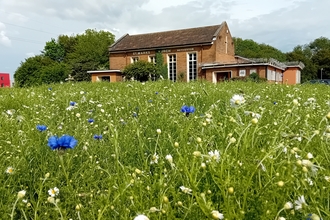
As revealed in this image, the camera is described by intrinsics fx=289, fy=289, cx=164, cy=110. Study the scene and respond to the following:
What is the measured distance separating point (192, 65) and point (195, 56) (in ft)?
3.18

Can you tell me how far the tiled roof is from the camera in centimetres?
2827

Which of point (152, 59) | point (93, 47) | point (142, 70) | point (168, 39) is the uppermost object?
point (93, 47)

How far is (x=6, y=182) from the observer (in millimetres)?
1687

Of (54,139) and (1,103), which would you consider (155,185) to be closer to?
(54,139)

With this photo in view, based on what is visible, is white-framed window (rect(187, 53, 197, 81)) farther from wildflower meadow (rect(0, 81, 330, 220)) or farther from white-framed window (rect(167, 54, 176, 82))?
wildflower meadow (rect(0, 81, 330, 220))

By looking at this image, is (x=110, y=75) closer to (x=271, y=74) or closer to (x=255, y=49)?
(x=271, y=74)

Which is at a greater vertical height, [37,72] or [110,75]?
[37,72]

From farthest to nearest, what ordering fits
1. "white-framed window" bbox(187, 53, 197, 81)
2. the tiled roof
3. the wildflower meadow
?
"white-framed window" bbox(187, 53, 197, 81) → the tiled roof → the wildflower meadow

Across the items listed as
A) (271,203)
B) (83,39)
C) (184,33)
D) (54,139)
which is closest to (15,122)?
(54,139)

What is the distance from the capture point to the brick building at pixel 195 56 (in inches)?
1024

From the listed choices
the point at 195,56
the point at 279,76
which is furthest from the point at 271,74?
the point at 195,56

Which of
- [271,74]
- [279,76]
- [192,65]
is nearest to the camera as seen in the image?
[271,74]

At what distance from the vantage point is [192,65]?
28984 millimetres

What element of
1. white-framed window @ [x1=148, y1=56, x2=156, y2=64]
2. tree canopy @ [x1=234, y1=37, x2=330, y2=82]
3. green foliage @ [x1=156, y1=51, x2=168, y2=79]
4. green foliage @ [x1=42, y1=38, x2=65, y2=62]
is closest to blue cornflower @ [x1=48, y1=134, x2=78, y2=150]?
green foliage @ [x1=156, y1=51, x2=168, y2=79]
